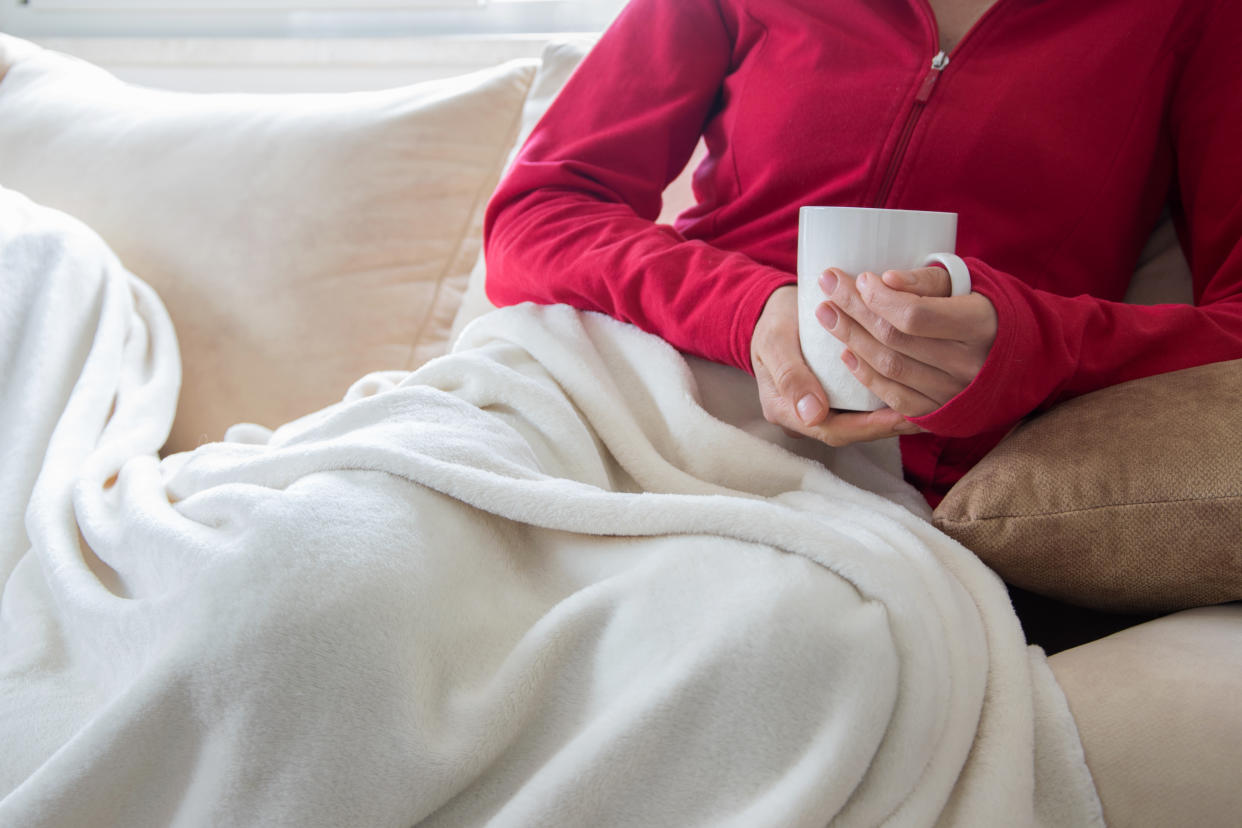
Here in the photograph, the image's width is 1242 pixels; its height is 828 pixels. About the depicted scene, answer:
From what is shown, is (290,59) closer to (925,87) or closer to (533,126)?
(533,126)

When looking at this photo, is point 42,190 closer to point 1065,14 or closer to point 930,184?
point 930,184

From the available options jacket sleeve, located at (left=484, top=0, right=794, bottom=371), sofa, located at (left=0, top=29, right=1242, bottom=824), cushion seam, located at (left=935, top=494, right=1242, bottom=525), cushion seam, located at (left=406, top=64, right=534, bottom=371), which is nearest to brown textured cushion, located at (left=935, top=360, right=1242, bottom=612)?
cushion seam, located at (left=935, top=494, right=1242, bottom=525)

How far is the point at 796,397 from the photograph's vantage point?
579 mm

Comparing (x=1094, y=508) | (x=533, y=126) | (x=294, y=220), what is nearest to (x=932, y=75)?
(x=1094, y=508)

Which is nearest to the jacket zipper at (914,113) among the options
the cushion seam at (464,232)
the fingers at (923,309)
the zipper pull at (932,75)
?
the zipper pull at (932,75)

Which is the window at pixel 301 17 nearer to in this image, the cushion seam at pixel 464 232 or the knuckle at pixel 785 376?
the cushion seam at pixel 464 232

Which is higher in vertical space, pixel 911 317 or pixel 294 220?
pixel 911 317

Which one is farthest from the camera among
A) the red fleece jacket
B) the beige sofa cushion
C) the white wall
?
the white wall

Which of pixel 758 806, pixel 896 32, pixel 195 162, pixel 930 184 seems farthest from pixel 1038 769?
pixel 195 162

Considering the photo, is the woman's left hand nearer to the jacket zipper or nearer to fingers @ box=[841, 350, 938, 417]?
fingers @ box=[841, 350, 938, 417]

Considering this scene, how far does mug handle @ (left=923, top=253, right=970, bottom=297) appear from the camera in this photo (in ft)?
1.71

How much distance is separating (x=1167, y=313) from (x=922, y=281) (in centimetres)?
25

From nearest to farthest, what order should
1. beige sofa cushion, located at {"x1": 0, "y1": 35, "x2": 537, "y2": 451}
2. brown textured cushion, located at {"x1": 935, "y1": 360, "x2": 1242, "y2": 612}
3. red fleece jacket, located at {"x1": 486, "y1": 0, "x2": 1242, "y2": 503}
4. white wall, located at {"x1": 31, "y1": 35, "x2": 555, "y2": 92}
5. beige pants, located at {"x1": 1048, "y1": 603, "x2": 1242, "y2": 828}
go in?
beige pants, located at {"x1": 1048, "y1": 603, "x2": 1242, "y2": 828} → brown textured cushion, located at {"x1": 935, "y1": 360, "x2": 1242, "y2": 612} → red fleece jacket, located at {"x1": 486, "y1": 0, "x2": 1242, "y2": 503} → beige sofa cushion, located at {"x1": 0, "y1": 35, "x2": 537, "y2": 451} → white wall, located at {"x1": 31, "y1": 35, "x2": 555, "y2": 92}

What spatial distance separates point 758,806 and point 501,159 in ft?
2.94
